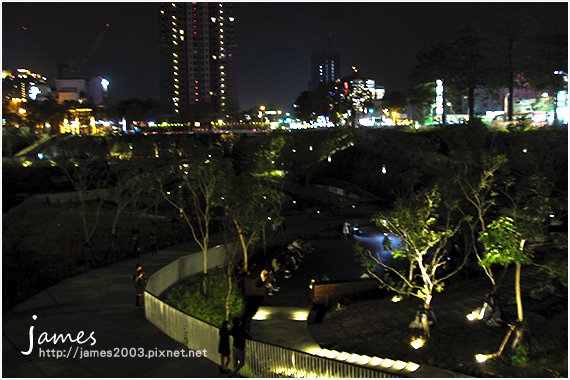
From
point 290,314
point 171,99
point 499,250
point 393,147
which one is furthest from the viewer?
point 171,99

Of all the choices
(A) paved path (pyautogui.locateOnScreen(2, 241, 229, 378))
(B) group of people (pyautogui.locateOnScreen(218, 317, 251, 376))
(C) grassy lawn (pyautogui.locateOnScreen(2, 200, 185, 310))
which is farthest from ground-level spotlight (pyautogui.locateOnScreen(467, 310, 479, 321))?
(C) grassy lawn (pyautogui.locateOnScreen(2, 200, 185, 310))

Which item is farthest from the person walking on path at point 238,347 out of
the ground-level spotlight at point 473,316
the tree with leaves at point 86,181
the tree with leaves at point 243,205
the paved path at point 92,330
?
the tree with leaves at point 86,181

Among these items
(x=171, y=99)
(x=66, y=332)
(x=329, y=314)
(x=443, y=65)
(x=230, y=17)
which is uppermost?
(x=230, y=17)

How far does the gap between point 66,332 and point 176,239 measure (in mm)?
11692

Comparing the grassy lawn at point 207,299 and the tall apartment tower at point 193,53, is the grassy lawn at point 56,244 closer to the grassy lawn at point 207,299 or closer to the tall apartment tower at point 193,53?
the grassy lawn at point 207,299

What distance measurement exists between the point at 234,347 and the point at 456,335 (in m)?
5.89

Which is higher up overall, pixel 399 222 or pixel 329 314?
pixel 399 222

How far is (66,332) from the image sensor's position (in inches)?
352

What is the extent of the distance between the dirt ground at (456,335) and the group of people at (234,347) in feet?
12.2

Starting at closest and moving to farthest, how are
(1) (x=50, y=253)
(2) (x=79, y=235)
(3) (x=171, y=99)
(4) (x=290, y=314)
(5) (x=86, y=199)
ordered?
1. (4) (x=290, y=314)
2. (1) (x=50, y=253)
3. (2) (x=79, y=235)
4. (5) (x=86, y=199)
5. (3) (x=171, y=99)

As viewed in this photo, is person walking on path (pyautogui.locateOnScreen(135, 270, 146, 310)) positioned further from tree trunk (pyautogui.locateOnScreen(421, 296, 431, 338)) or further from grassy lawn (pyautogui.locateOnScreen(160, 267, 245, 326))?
tree trunk (pyautogui.locateOnScreen(421, 296, 431, 338))

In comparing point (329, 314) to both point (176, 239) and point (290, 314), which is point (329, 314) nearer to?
point (290, 314)

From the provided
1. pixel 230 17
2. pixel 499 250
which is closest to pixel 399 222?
pixel 499 250

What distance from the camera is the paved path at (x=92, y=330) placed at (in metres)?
7.25
